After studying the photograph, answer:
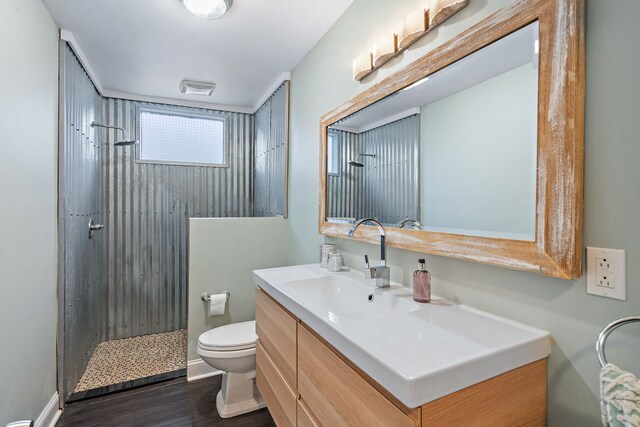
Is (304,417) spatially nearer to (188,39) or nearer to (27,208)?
(27,208)

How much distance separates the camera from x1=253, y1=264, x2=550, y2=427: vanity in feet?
2.41

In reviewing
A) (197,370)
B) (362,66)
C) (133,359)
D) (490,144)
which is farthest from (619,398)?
(133,359)

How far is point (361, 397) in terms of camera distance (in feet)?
2.84

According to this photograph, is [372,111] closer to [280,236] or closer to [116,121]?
[280,236]

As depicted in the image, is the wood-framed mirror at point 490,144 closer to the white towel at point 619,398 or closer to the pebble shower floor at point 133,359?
the white towel at point 619,398

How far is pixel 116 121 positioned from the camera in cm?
318

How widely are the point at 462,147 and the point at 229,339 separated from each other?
1824 millimetres

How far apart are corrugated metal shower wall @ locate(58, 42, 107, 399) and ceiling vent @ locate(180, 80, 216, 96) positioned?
750mm

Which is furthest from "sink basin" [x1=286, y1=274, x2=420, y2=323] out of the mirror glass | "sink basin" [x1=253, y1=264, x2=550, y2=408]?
the mirror glass

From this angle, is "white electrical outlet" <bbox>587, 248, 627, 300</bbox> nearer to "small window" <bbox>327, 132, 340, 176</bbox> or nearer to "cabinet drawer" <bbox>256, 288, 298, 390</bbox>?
"cabinet drawer" <bbox>256, 288, 298, 390</bbox>

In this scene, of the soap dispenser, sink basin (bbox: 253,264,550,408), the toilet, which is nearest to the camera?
sink basin (bbox: 253,264,550,408)

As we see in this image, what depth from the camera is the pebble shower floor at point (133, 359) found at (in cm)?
243

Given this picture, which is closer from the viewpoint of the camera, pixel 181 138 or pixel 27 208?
pixel 27 208

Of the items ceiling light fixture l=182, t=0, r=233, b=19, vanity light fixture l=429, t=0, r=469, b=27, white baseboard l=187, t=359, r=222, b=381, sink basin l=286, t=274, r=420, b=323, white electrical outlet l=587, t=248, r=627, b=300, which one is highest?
ceiling light fixture l=182, t=0, r=233, b=19
